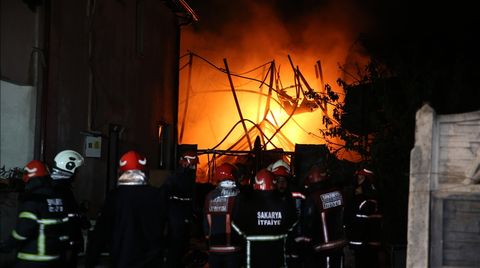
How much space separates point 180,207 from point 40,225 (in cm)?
382

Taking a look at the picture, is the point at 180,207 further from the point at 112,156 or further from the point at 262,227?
the point at 262,227

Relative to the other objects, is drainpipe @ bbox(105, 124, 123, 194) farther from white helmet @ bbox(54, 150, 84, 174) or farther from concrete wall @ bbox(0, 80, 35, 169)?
white helmet @ bbox(54, 150, 84, 174)

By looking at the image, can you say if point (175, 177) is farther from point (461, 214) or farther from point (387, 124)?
point (461, 214)

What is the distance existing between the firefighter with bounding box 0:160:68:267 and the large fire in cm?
1279

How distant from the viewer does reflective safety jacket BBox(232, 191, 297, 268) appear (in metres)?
6.86

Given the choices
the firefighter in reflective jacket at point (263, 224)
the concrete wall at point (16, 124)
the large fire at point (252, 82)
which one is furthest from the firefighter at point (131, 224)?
the large fire at point (252, 82)

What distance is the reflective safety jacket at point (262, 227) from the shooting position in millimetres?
6859

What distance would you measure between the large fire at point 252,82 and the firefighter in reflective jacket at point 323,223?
11.0m

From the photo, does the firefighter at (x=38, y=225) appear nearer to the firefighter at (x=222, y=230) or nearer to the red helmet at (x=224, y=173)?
the firefighter at (x=222, y=230)

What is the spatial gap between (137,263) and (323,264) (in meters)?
3.19

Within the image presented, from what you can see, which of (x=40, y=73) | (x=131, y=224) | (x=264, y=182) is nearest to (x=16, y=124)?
(x=40, y=73)

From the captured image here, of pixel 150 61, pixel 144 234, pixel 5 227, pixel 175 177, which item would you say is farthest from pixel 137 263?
pixel 150 61

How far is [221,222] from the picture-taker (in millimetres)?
7961

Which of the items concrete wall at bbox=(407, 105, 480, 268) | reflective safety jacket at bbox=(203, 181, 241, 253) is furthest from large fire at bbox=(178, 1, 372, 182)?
concrete wall at bbox=(407, 105, 480, 268)
